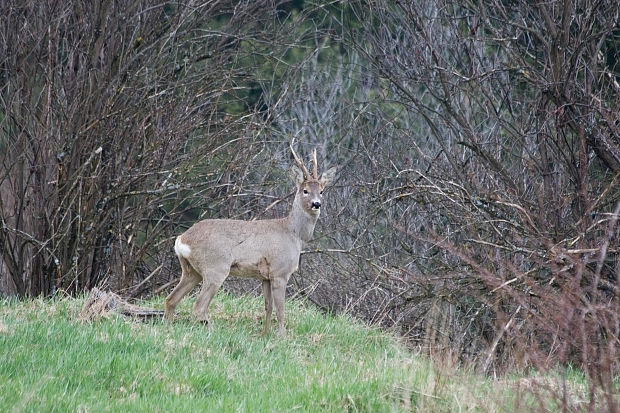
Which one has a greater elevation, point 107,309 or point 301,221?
point 301,221

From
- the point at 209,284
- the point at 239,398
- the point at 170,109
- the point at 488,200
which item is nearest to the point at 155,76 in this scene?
the point at 170,109

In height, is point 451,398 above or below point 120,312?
above

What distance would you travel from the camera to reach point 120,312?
9.22 meters

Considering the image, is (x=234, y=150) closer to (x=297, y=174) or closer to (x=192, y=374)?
(x=297, y=174)

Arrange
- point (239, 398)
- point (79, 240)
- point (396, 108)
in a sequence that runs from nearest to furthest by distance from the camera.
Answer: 1. point (239, 398)
2. point (79, 240)
3. point (396, 108)

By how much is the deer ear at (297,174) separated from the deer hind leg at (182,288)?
5.73 ft

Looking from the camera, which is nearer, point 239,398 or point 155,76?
point 239,398

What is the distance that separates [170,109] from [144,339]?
4854 millimetres

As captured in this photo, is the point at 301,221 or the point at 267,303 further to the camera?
the point at 301,221

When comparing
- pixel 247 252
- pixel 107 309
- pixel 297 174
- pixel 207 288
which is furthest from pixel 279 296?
pixel 107 309

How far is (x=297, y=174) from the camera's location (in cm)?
1106

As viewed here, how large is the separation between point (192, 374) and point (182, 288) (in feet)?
10.4

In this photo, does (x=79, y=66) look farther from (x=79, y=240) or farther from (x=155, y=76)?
(x=79, y=240)

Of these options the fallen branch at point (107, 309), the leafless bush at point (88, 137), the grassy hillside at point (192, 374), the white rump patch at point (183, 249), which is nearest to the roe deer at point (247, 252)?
the white rump patch at point (183, 249)
